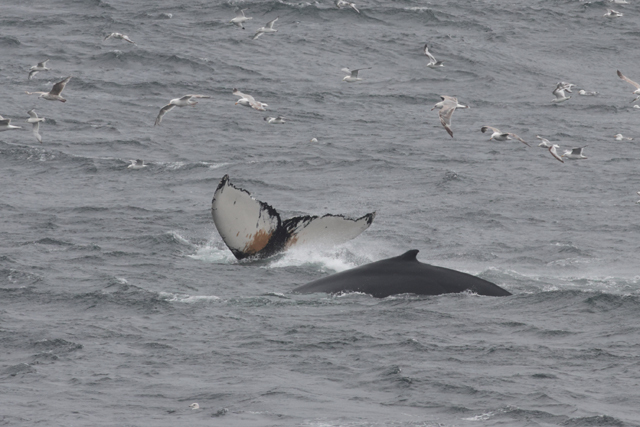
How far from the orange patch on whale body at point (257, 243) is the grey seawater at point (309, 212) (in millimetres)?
402

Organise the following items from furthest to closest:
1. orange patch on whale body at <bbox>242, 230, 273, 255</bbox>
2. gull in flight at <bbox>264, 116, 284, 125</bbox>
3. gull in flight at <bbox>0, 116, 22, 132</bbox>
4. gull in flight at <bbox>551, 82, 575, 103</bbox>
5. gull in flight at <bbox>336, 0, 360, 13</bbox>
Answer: gull in flight at <bbox>336, 0, 360, 13</bbox> → gull in flight at <bbox>551, 82, 575, 103</bbox> → gull in flight at <bbox>264, 116, 284, 125</bbox> → gull in flight at <bbox>0, 116, 22, 132</bbox> → orange patch on whale body at <bbox>242, 230, 273, 255</bbox>

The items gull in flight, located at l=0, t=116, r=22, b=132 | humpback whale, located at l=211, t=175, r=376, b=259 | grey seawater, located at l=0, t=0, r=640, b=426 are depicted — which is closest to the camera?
grey seawater, located at l=0, t=0, r=640, b=426

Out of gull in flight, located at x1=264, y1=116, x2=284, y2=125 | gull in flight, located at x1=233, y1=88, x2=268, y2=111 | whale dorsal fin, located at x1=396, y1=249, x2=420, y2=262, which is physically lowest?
gull in flight, located at x1=264, y1=116, x2=284, y2=125

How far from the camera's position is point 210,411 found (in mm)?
12195

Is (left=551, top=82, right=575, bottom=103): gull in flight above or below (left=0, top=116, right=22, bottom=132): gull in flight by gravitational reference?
below

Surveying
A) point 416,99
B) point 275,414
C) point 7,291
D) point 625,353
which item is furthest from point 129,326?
point 416,99

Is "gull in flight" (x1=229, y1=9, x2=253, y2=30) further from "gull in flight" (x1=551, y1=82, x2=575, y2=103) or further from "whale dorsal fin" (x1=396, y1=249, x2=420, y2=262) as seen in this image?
"whale dorsal fin" (x1=396, y1=249, x2=420, y2=262)

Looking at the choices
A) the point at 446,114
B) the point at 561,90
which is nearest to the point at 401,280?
the point at 446,114

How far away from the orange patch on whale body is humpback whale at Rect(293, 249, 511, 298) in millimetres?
1826

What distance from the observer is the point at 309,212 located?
2502cm

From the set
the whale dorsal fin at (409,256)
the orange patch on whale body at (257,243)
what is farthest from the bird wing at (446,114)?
the whale dorsal fin at (409,256)

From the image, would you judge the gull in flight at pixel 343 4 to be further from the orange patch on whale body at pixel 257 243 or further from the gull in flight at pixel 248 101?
the orange patch on whale body at pixel 257 243

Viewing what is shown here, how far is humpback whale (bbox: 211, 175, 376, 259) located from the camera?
56.5ft

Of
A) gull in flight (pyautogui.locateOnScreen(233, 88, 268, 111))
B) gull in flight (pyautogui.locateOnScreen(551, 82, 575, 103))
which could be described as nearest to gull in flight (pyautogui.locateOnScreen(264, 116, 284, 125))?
gull in flight (pyautogui.locateOnScreen(233, 88, 268, 111))
